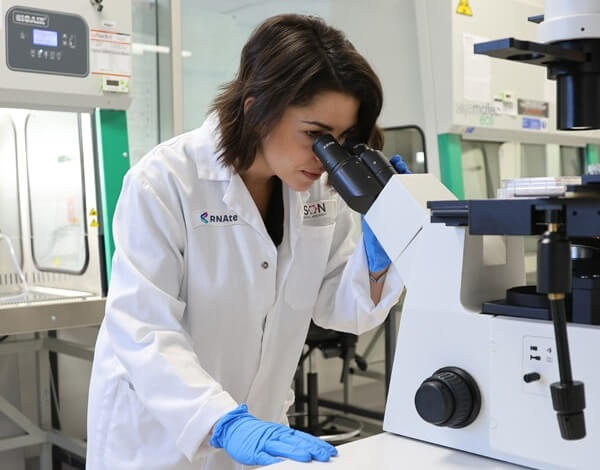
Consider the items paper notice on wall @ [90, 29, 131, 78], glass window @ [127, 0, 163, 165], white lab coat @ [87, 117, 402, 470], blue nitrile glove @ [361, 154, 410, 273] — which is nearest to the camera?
white lab coat @ [87, 117, 402, 470]

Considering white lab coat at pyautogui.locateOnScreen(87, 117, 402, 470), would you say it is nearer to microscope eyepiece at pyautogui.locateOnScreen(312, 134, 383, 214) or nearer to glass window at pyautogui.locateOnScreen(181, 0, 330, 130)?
microscope eyepiece at pyautogui.locateOnScreen(312, 134, 383, 214)

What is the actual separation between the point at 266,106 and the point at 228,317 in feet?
1.36

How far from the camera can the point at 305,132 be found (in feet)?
4.25

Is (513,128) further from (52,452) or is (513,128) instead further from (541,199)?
(541,199)

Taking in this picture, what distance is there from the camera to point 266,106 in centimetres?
129

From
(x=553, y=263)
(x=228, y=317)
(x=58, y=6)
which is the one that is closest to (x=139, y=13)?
(x=58, y=6)

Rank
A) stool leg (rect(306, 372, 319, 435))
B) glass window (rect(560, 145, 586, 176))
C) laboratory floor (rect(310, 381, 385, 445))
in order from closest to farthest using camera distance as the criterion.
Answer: stool leg (rect(306, 372, 319, 435)) → laboratory floor (rect(310, 381, 385, 445)) → glass window (rect(560, 145, 586, 176))

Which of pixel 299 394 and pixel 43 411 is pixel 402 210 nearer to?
pixel 43 411

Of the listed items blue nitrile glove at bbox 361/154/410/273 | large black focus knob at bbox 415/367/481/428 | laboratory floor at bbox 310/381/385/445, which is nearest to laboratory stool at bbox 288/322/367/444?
laboratory floor at bbox 310/381/385/445

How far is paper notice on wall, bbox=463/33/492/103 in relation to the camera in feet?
11.5

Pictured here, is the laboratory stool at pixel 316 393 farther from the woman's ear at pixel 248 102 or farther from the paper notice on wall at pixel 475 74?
the woman's ear at pixel 248 102

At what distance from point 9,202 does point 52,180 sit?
211 mm

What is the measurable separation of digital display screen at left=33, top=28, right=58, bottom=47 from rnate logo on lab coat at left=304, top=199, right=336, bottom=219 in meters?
1.30

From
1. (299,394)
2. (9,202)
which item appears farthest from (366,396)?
(9,202)
